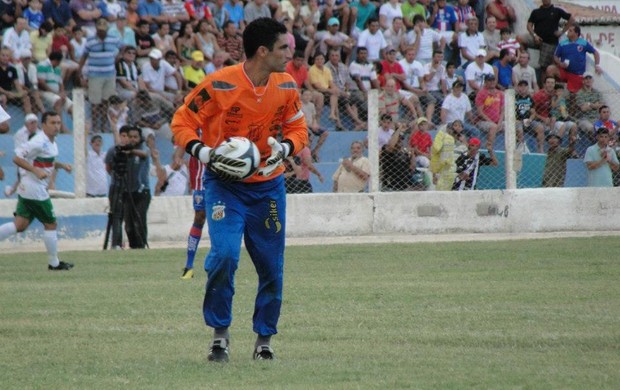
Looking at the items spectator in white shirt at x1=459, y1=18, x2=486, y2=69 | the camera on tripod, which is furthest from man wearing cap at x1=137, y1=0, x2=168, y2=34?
spectator in white shirt at x1=459, y1=18, x2=486, y2=69

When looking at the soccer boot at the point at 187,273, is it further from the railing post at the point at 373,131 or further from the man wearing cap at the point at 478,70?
the man wearing cap at the point at 478,70

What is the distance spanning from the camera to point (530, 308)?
10.6 metres

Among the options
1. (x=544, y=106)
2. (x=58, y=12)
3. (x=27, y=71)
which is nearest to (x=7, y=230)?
(x=27, y=71)

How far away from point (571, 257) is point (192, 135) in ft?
28.3

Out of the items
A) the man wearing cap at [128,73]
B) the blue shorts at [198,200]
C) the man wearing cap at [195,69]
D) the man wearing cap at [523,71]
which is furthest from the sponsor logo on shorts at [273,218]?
the man wearing cap at [523,71]

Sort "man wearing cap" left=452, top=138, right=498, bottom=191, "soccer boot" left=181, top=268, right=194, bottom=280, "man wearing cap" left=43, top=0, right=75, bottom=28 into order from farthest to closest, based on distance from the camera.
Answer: "man wearing cap" left=43, top=0, right=75, bottom=28, "man wearing cap" left=452, top=138, right=498, bottom=191, "soccer boot" left=181, top=268, right=194, bottom=280

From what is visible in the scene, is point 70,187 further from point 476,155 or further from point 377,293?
point 377,293

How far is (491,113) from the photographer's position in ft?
66.3

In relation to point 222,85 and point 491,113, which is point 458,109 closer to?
point 491,113

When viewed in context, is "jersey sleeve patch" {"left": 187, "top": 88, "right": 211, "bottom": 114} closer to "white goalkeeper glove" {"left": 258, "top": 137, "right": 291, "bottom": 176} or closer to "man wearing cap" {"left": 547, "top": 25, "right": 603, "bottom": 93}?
"white goalkeeper glove" {"left": 258, "top": 137, "right": 291, "bottom": 176}

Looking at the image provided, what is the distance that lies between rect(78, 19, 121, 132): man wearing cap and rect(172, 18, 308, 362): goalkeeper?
1338cm

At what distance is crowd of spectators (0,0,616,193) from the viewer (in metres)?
20.3

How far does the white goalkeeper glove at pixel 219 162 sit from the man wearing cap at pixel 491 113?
1282 cm

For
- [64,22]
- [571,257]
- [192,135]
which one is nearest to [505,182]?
[571,257]
